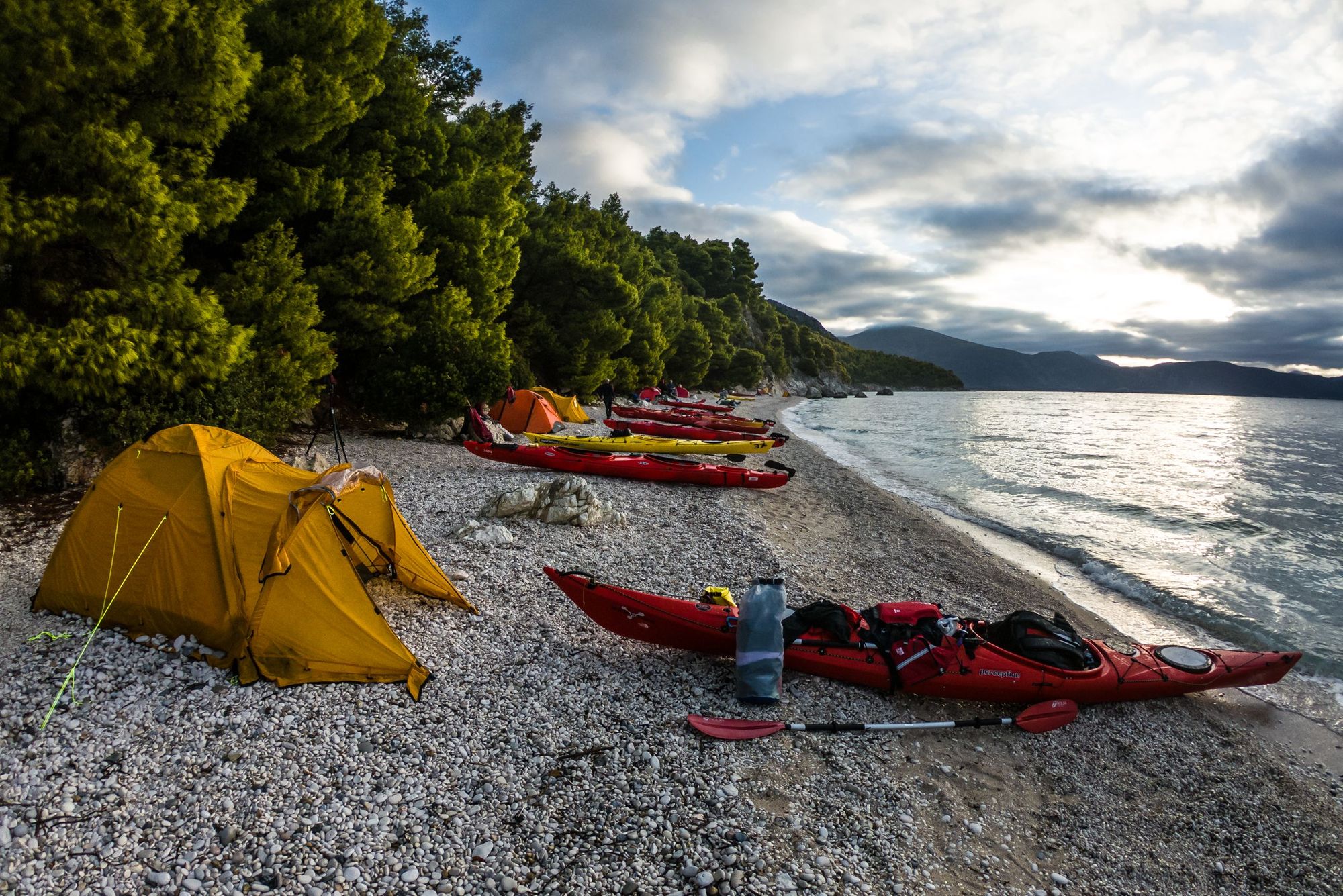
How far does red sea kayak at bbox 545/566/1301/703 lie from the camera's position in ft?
21.9

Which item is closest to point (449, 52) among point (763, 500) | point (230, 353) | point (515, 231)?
point (515, 231)

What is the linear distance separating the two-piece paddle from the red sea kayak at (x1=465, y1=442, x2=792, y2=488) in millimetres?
9805

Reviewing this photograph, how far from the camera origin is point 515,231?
1067 inches

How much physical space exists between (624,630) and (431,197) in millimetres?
18128

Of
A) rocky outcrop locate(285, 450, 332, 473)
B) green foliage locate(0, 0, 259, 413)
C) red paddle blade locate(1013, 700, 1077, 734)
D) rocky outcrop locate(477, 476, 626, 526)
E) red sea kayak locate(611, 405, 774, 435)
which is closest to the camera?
red paddle blade locate(1013, 700, 1077, 734)

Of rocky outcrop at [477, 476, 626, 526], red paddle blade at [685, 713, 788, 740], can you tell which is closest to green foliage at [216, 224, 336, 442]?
rocky outcrop at [477, 476, 626, 526]

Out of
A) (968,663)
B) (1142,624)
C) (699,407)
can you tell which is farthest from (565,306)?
(968,663)

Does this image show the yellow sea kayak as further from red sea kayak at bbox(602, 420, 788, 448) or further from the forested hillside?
the forested hillside

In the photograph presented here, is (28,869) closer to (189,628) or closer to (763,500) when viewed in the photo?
(189,628)

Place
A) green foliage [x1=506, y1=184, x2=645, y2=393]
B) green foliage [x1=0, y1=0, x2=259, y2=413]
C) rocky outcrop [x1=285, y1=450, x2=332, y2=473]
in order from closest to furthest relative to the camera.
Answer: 1. green foliage [x1=0, y1=0, x2=259, y2=413]
2. rocky outcrop [x1=285, y1=450, x2=332, y2=473]
3. green foliage [x1=506, y1=184, x2=645, y2=393]

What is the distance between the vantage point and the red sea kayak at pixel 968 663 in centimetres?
666

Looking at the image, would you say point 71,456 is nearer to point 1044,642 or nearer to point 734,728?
point 734,728

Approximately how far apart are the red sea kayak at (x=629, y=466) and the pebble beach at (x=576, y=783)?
8.12 m

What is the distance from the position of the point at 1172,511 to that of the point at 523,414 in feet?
71.7
